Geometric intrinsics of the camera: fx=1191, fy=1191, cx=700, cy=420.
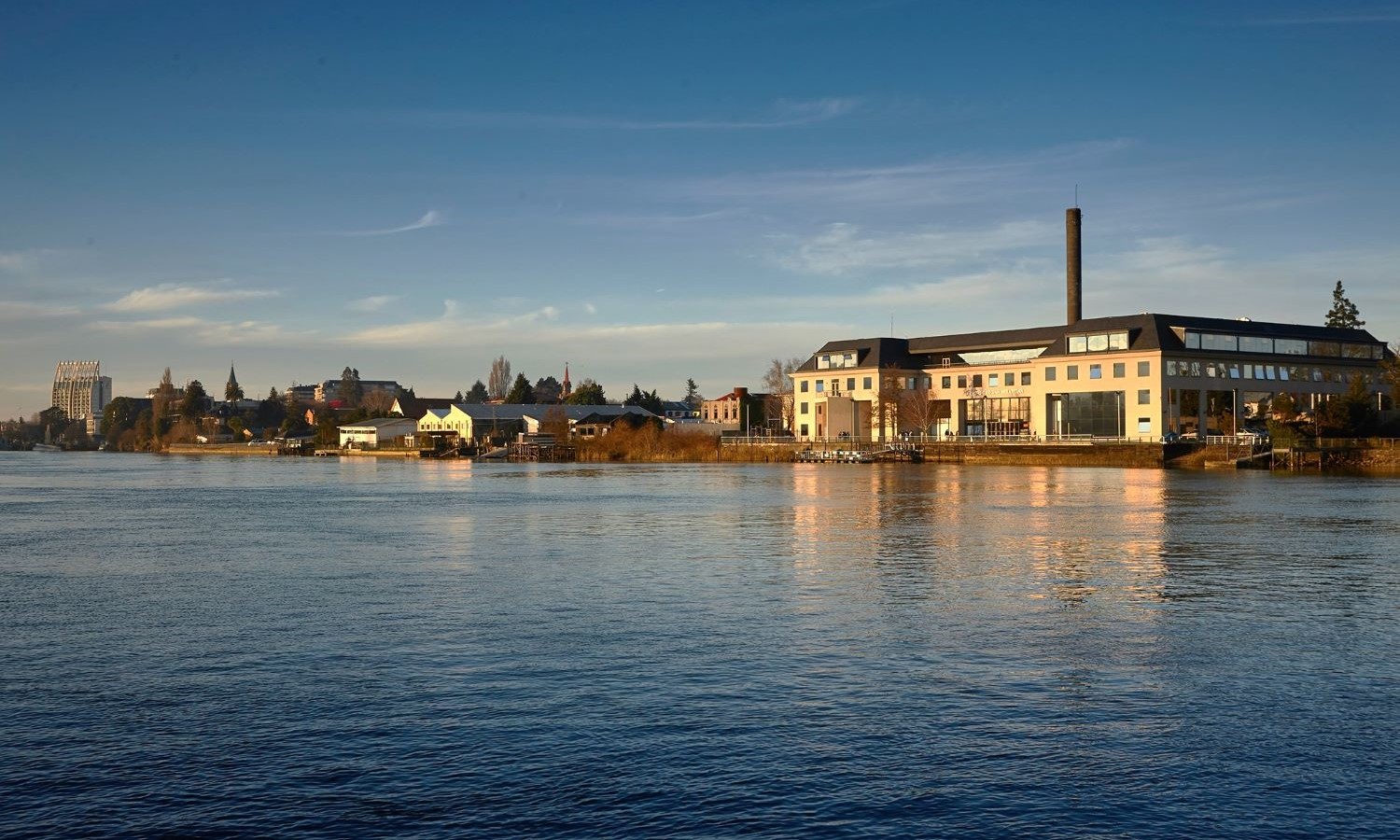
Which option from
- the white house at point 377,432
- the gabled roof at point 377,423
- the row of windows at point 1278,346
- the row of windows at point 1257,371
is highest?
the row of windows at point 1278,346

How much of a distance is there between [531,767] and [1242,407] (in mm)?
105066

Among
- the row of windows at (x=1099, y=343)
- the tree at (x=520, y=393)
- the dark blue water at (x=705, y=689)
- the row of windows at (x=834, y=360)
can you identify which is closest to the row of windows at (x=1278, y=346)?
the row of windows at (x=1099, y=343)

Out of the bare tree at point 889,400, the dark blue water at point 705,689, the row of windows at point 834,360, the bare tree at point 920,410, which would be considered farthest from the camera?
the row of windows at point 834,360

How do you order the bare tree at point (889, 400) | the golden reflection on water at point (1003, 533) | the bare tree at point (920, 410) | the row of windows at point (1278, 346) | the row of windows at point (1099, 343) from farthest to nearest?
the bare tree at point (920, 410) → the bare tree at point (889, 400) → the row of windows at point (1099, 343) → the row of windows at point (1278, 346) → the golden reflection on water at point (1003, 533)

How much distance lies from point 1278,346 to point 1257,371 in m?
4.26

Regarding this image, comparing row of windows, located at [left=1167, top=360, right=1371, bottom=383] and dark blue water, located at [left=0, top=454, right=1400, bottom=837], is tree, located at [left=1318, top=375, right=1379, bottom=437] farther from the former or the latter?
dark blue water, located at [left=0, top=454, right=1400, bottom=837]

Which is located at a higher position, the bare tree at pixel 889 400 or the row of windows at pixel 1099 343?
the row of windows at pixel 1099 343

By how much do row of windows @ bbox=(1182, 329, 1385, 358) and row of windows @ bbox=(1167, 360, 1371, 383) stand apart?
1.44 m

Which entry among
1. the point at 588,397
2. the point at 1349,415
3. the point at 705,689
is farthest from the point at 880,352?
the point at 705,689

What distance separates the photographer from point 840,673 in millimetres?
14945

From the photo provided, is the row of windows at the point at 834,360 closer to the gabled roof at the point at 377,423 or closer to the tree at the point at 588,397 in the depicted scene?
the tree at the point at 588,397

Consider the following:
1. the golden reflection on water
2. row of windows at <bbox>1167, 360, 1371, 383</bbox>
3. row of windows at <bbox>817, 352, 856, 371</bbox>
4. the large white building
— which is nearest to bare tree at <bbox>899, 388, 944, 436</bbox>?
the large white building

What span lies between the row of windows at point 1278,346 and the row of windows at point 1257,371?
1442 millimetres

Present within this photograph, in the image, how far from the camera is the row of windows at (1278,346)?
102500mm
